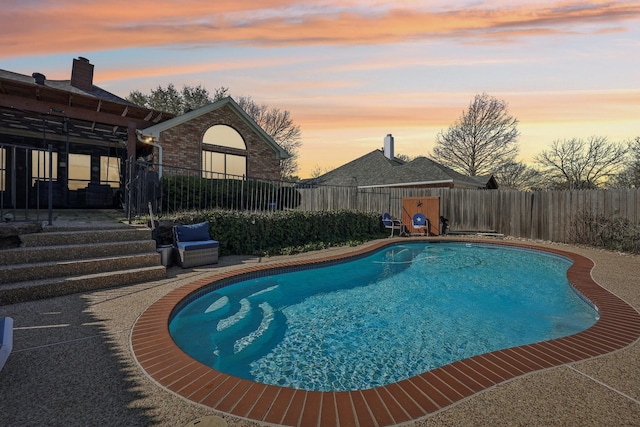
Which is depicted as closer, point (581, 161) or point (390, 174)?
point (390, 174)

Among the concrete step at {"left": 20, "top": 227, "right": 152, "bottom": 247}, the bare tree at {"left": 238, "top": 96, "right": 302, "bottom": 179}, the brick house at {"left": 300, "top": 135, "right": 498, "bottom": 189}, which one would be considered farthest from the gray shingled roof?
the concrete step at {"left": 20, "top": 227, "right": 152, "bottom": 247}

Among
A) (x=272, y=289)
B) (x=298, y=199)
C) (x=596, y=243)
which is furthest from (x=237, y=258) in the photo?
(x=596, y=243)

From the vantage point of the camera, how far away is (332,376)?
10.3ft

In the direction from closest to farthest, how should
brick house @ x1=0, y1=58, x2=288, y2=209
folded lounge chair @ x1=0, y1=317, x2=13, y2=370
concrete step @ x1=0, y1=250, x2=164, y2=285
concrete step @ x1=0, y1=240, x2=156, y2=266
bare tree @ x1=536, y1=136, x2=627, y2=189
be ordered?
folded lounge chair @ x1=0, y1=317, x2=13, y2=370, concrete step @ x1=0, y1=250, x2=164, y2=285, concrete step @ x1=0, y1=240, x2=156, y2=266, brick house @ x1=0, y1=58, x2=288, y2=209, bare tree @ x1=536, y1=136, x2=627, y2=189

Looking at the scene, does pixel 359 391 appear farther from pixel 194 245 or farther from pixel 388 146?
pixel 388 146

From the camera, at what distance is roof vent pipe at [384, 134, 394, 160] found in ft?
85.4

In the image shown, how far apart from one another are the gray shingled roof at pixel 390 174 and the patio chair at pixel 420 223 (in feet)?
20.1

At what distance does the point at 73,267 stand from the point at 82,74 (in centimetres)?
1266

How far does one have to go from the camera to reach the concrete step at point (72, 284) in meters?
4.16

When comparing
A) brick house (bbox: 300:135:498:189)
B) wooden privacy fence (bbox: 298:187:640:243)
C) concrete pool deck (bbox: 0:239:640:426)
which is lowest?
concrete pool deck (bbox: 0:239:640:426)

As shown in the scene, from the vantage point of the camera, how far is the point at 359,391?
2.33m

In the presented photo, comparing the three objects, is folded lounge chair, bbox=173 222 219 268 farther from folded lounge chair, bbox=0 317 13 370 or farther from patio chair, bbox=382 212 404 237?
patio chair, bbox=382 212 404 237

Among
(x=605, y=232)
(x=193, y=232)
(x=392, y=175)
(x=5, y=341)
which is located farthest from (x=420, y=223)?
(x=5, y=341)

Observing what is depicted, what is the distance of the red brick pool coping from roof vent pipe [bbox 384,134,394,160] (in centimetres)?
2349
